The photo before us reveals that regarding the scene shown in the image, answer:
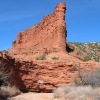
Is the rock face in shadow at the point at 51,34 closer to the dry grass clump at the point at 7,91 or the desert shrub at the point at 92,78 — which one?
the desert shrub at the point at 92,78

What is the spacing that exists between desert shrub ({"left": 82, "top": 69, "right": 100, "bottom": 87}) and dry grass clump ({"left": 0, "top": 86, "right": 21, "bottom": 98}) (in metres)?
5.48

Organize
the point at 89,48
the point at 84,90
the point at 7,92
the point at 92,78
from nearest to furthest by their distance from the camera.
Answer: the point at 84,90
the point at 7,92
the point at 92,78
the point at 89,48

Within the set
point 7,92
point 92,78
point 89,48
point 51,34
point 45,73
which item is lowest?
point 7,92

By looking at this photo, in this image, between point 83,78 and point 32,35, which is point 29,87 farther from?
point 32,35

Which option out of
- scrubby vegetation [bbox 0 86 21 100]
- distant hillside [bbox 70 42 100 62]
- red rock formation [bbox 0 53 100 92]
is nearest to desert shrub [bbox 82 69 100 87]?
red rock formation [bbox 0 53 100 92]

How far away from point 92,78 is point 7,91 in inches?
259

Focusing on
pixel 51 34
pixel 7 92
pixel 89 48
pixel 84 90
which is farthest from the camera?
pixel 89 48

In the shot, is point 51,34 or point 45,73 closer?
point 45,73

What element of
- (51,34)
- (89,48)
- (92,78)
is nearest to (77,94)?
(92,78)

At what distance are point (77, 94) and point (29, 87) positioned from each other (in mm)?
5923

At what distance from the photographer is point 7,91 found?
16500 mm

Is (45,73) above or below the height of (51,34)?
below

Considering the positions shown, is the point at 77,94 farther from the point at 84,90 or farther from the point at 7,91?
the point at 7,91

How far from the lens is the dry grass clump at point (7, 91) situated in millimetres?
15982
